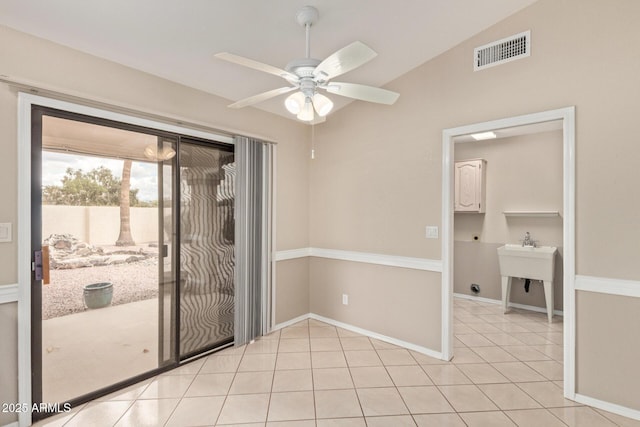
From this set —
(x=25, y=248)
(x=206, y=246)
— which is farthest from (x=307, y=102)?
(x=25, y=248)

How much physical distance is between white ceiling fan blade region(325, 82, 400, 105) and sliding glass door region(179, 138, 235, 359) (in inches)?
65.4

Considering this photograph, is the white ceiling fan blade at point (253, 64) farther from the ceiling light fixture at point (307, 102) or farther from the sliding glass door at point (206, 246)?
the sliding glass door at point (206, 246)

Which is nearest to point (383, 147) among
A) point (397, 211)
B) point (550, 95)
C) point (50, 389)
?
point (397, 211)

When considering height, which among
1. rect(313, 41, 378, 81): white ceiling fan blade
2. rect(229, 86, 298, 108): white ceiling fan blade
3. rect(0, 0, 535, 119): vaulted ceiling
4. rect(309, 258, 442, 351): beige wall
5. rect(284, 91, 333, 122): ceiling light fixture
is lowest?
rect(309, 258, 442, 351): beige wall

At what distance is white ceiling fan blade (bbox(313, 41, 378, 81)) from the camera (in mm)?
1511

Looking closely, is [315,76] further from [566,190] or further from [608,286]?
[608,286]

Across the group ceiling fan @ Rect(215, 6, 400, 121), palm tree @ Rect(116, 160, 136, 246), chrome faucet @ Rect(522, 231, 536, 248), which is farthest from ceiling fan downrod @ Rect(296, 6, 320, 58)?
chrome faucet @ Rect(522, 231, 536, 248)

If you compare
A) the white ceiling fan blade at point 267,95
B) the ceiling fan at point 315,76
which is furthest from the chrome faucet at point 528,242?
the white ceiling fan blade at point 267,95

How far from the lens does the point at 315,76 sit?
179cm

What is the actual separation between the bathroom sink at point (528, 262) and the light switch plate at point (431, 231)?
6.24ft

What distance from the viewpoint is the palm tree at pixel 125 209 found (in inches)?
99.3

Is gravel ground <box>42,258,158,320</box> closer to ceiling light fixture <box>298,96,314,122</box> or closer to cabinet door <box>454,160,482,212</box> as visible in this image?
ceiling light fixture <box>298,96,314,122</box>

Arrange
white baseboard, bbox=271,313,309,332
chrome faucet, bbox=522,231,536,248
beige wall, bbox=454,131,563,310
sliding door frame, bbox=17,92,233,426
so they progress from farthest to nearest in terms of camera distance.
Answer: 1. chrome faucet, bbox=522,231,536,248
2. beige wall, bbox=454,131,563,310
3. white baseboard, bbox=271,313,309,332
4. sliding door frame, bbox=17,92,233,426

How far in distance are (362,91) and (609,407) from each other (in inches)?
112
